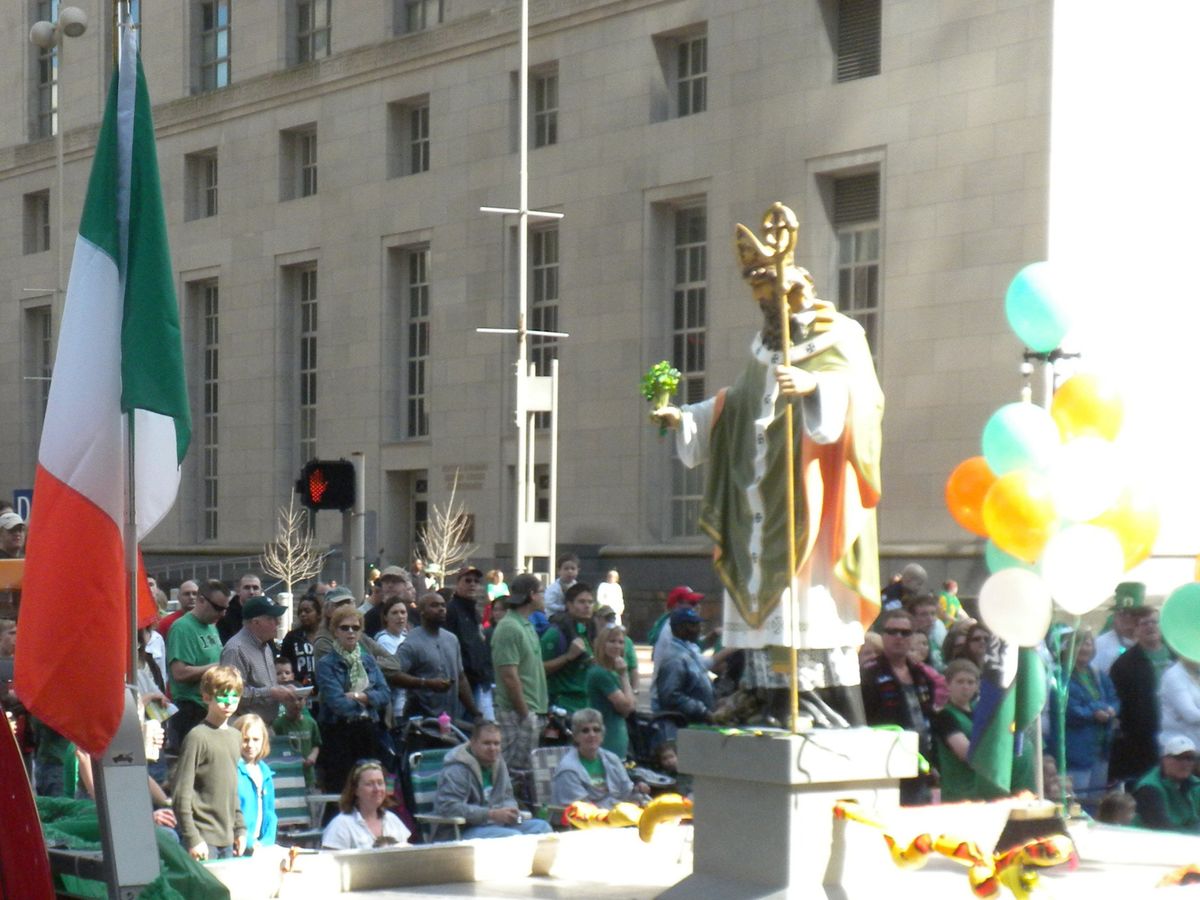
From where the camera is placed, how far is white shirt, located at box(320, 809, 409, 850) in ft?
32.8

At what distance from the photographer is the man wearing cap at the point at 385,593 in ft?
49.6

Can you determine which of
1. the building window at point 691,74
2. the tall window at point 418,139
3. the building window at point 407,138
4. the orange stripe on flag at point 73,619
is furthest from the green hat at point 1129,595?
the building window at point 407,138

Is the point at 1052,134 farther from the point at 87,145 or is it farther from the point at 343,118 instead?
the point at 87,145

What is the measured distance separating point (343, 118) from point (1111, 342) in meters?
23.3

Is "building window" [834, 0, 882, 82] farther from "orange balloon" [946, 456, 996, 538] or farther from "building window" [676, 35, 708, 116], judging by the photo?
"orange balloon" [946, 456, 996, 538]

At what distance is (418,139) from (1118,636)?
32.2 meters

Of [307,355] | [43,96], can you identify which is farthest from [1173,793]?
[43,96]

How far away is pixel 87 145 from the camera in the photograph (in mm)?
52469

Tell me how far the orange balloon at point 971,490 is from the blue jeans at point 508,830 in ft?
9.56

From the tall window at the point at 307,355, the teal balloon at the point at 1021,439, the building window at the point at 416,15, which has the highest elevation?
the building window at the point at 416,15

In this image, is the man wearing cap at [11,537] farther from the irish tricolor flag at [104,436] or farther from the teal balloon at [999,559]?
the teal balloon at [999,559]

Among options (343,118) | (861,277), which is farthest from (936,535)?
(343,118)

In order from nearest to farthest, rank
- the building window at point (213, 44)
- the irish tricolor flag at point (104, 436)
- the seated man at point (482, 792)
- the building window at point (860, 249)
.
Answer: the irish tricolor flag at point (104, 436) → the seated man at point (482, 792) → the building window at point (860, 249) → the building window at point (213, 44)

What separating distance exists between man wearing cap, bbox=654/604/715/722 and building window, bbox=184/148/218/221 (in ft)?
124
